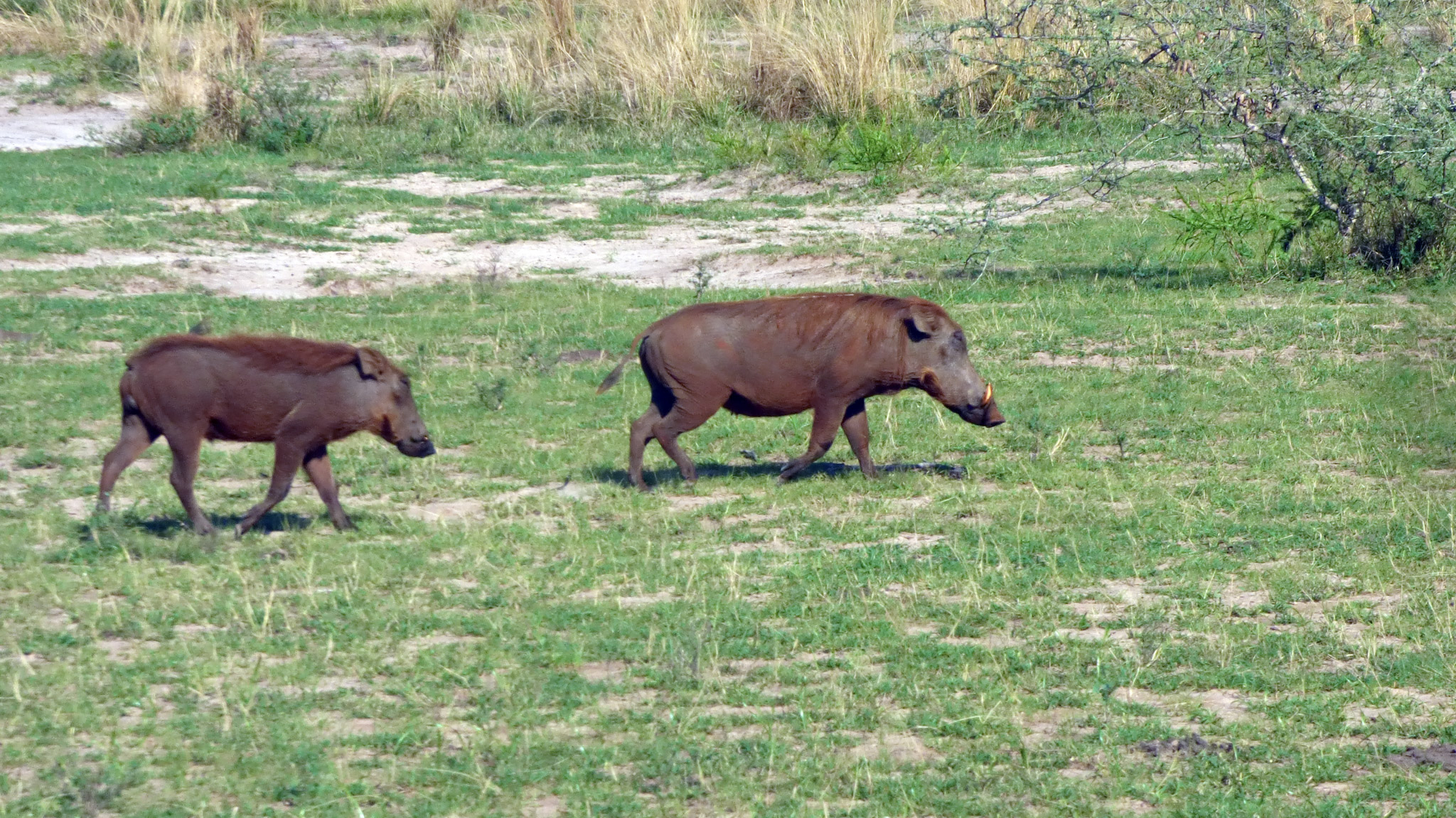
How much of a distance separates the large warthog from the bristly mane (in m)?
1.31

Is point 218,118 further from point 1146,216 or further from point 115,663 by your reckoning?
point 115,663

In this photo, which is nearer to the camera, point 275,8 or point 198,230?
point 198,230

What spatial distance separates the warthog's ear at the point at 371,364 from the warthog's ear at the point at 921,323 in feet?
7.27

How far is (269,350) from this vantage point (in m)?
6.51

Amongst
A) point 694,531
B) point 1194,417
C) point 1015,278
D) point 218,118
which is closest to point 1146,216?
point 1015,278

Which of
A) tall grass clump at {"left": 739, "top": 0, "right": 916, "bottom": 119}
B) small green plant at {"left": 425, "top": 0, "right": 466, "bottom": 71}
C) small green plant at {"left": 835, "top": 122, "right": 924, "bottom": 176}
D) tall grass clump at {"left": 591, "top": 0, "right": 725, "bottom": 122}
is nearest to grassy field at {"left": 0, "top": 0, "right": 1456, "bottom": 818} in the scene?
small green plant at {"left": 835, "top": 122, "right": 924, "bottom": 176}

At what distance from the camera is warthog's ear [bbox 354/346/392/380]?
21.6ft

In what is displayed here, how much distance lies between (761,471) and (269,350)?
2319 millimetres

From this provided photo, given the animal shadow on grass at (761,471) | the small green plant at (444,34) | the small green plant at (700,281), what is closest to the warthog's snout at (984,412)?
the animal shadow on grass at (761,471)

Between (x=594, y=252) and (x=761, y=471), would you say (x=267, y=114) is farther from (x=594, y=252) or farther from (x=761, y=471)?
(x=761, y=471)

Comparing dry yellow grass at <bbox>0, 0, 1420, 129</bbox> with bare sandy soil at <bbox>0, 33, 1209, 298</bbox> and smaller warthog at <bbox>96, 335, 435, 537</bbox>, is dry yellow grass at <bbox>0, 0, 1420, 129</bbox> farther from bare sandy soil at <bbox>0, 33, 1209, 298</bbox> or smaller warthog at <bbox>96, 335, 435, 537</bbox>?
smaller warthog at <bbox>96, 335, 435, 537</bbox>

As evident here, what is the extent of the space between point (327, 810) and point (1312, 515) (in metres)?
4.18

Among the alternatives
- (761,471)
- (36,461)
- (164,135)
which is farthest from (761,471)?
(164,135)

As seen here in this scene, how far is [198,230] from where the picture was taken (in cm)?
1280
